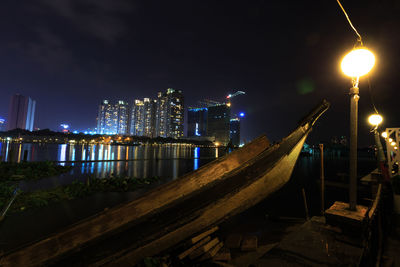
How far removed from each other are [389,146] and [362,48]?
A: 13.2 m

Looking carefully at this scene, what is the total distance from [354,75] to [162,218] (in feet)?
15.2

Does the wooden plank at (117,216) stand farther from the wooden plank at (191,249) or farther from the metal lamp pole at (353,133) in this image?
the metal lamp pole at (353,133)

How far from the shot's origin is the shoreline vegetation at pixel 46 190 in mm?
9677

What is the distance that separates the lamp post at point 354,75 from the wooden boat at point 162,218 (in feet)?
3.80

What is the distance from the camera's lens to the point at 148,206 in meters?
3.89

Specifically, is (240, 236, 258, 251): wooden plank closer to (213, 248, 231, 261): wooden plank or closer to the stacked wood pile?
the stacked wood pile

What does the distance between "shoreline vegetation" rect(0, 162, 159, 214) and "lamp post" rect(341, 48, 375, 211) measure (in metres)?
13.2

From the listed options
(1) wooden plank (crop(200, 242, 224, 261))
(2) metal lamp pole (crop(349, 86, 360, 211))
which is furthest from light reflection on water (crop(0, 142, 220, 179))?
(2) metal lamp pole (crop(349, 86, 360, 211))

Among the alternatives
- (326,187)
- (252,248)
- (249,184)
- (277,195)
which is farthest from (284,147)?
(326,187)

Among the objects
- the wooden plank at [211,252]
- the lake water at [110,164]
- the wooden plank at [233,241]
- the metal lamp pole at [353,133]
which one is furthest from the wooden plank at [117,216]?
the lake water at [110,164]

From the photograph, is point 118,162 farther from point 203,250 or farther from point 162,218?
point 162,218

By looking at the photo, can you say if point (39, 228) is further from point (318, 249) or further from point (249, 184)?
point (318, 249)

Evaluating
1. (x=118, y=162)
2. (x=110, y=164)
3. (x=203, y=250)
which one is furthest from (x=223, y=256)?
(x=118, y=162)

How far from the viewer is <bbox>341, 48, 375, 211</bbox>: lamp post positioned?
3.63 meters
